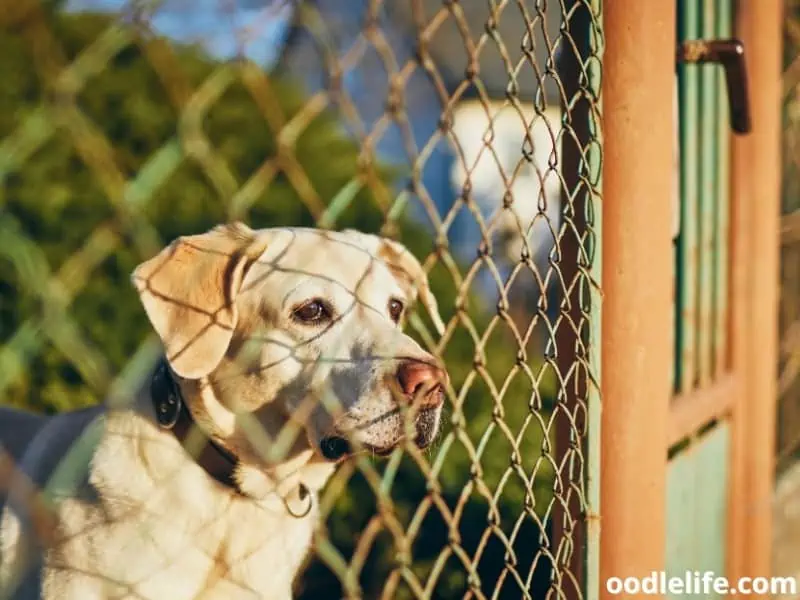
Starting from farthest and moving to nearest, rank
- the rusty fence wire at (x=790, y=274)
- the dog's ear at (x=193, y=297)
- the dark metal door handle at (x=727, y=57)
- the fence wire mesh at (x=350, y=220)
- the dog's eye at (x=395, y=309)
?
the rusty fence wire at (x=790, y=274) → the dark metal door handle at (x=727, y=57) → the dog's eye at (x=395, y=309) → the dog's ear at (x=193, y=297) → the fence wire mesh at (x=350, y=220)

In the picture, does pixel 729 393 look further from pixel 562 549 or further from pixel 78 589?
pixel 78 589

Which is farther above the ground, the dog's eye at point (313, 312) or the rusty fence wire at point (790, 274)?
the dog's eye at point (313, 312)

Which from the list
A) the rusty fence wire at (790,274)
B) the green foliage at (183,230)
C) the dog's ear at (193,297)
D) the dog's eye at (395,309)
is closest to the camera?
the dog's ear at (193,297)

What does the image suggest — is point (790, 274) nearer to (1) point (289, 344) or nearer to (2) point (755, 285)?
(2) point (755, 285)

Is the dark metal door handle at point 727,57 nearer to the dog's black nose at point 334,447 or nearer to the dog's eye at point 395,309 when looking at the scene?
the dog's eye at point 395,309

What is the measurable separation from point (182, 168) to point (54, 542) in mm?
3005

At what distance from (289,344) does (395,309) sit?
0.35m

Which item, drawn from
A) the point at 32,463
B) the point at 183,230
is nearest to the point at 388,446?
the point at 32,463

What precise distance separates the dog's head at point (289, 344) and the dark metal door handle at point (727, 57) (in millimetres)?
943

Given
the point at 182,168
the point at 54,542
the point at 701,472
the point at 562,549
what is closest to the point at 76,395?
the point at 182,168

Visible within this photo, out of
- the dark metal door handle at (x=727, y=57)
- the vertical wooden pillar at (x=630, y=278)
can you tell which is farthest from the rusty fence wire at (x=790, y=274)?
the vertical wooden pillar at (x=630, y=278)

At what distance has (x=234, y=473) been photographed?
1.88m

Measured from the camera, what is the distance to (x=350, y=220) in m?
4.69

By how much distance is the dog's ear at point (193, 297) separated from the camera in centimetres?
166
